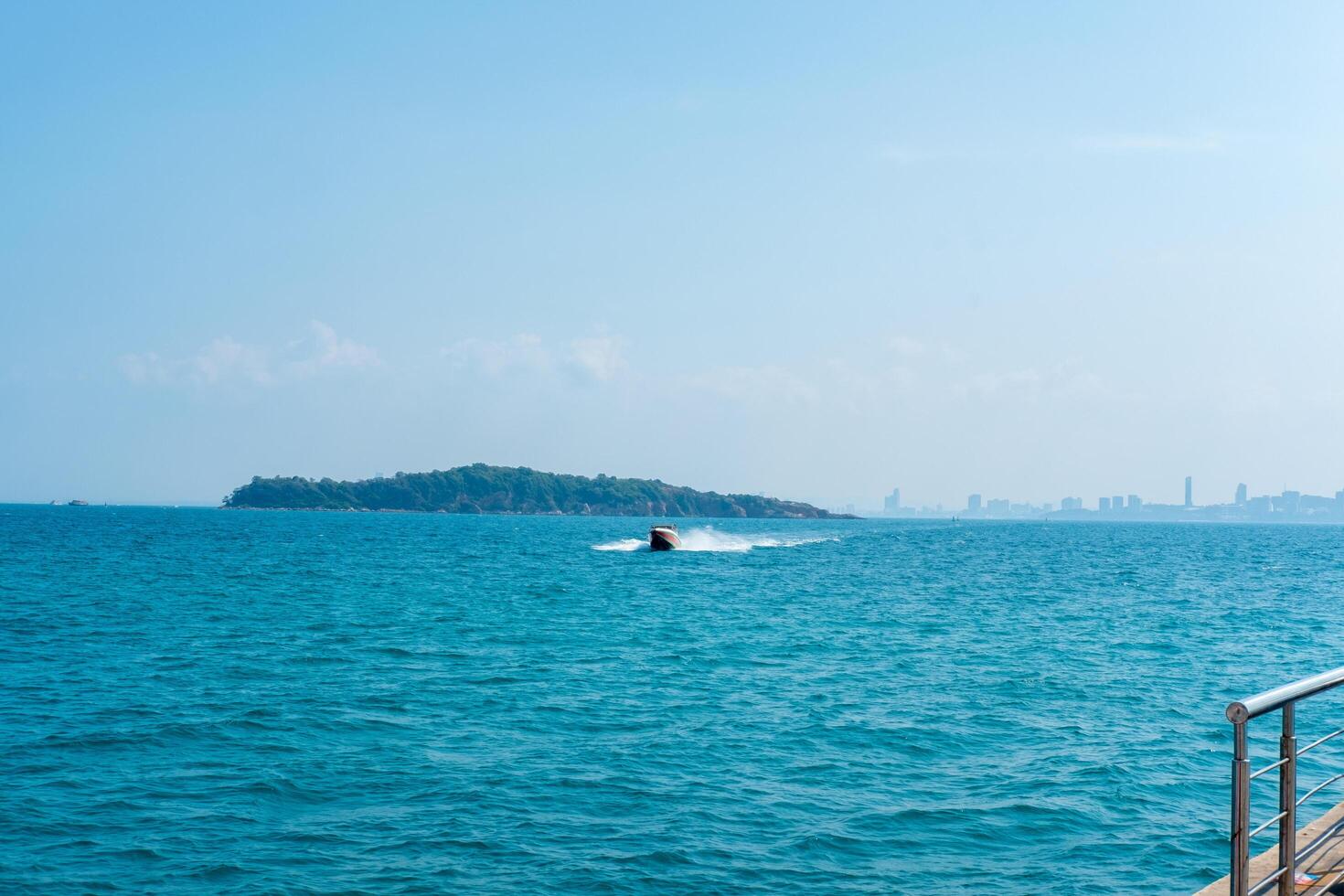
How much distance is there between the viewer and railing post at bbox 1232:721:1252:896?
444 cm

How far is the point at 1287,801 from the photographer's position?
496 centimetres

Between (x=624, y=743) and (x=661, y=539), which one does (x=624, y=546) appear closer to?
(x=661, y=539)

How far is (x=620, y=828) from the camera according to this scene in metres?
13.5

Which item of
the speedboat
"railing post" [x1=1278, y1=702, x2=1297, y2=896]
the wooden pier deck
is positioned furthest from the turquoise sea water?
the speedboat

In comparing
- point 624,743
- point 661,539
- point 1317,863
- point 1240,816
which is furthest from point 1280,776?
point 661,539

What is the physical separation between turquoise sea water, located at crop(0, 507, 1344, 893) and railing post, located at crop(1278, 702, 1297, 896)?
22.8ft

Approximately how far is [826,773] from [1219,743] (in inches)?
299

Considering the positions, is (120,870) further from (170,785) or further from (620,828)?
(620,828)

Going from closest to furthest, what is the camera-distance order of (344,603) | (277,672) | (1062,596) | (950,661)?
(277,672)
(950,661)
(344,603)
(1062,596)

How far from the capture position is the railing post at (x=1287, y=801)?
488cm

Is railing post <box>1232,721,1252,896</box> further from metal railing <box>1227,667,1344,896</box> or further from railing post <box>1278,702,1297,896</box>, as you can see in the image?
railing post <box>1278,702,1297,896</box>

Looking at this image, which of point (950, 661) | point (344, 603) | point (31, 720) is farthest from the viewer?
point (344, 603)

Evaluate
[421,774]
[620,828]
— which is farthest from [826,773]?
[421,774]

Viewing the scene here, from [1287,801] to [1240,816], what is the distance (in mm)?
505
